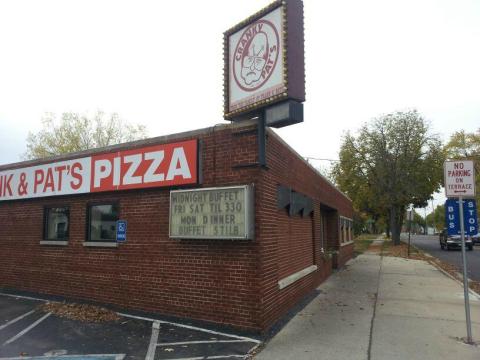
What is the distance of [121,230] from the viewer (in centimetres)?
938

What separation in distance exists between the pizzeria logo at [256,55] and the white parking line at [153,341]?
17.0ft

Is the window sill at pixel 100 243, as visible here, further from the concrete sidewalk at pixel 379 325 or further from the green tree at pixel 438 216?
the green tree at pixel 438 216

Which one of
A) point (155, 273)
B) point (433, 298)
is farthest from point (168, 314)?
point (433, 298)

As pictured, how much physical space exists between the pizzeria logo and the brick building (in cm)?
93

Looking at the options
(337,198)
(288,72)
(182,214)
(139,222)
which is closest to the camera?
(288,72)

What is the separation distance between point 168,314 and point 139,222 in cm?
227

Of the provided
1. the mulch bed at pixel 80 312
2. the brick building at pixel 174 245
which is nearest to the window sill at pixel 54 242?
the brick building at pixel 174 245

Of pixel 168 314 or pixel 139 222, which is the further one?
pixel 139 222

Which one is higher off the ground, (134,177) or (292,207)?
(134,177)

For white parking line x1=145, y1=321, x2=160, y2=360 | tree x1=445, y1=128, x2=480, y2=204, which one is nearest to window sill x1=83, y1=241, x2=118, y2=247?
white parking line x1=145, y1=321, x2=160, y2=360

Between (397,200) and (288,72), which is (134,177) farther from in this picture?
(397,200)

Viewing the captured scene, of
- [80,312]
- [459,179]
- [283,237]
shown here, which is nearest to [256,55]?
[283,237]

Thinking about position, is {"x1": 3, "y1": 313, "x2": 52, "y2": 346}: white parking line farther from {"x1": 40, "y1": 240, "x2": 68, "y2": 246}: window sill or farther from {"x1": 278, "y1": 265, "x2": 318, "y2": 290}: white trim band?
{"x1": 278, "y1": 265, "x2": 318, "y2": 290}: white trim band

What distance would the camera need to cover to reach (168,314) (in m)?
8.47
